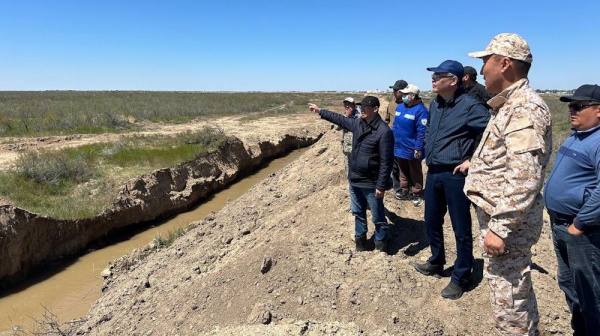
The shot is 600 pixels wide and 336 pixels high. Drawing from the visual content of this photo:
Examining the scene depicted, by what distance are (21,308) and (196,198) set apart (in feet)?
18.7

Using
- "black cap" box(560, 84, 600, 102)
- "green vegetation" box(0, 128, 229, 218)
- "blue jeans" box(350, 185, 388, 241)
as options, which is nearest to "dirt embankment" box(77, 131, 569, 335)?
"blue jeans" box(350, 185, 388, 241)

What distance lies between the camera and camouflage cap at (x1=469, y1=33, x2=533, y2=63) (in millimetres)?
2109

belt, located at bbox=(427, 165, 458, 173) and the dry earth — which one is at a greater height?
belt, located at bbox=(427, 165, 458, 173)

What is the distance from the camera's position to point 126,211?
9141 mm

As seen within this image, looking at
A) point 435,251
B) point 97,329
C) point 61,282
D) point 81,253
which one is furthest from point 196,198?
point 435,251

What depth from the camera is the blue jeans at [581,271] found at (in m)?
2.32

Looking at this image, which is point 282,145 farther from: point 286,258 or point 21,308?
point 286,258

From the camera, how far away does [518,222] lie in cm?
207

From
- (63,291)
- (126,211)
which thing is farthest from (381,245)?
(126,211)

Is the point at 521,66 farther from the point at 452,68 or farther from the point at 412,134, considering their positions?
the point at 412,134

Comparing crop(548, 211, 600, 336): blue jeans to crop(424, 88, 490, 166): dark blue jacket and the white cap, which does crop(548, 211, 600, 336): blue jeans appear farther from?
the white cap

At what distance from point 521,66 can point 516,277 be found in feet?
4.14

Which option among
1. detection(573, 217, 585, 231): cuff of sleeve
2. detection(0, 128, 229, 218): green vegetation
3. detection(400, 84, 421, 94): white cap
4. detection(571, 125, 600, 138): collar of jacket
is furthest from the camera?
detection(0, 128, 229, 218): green vegetation

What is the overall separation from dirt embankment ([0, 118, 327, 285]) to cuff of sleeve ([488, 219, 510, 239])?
25.4 feet
